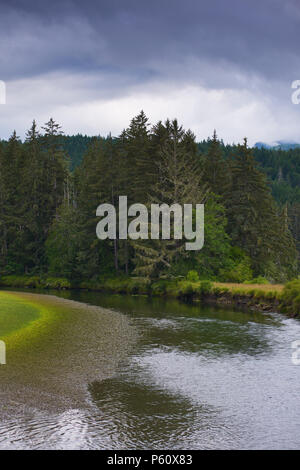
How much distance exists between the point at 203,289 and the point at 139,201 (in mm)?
16839

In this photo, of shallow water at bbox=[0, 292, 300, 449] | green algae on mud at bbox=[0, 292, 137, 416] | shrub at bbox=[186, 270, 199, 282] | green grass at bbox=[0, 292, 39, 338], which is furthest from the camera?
shrub at bbox=[186, 270, 199, 282]

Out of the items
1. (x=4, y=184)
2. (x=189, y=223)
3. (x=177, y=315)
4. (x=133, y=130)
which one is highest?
(x=133, y=130)

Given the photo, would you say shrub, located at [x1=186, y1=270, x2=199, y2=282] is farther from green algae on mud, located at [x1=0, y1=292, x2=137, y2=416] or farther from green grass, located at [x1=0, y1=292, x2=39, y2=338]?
green grass, located at [x1=0, y1=292, x2=39, y2=338]

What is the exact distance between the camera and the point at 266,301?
37.4m

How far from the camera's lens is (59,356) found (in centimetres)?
2000

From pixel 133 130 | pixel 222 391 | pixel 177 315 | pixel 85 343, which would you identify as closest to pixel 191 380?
pixel 222 391

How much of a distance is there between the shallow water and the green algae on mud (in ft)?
0.34

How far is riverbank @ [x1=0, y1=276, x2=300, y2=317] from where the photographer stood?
35269mm

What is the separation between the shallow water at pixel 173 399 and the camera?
39.3ft

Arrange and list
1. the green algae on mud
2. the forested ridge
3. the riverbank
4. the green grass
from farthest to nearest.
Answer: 1. the forested ridge
2. the riverbank
3. the green grass
4. the green algae on mud

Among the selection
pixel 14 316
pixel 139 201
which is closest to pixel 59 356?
pixel 14 316

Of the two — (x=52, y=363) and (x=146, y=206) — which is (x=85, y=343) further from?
(x=146, y=206)

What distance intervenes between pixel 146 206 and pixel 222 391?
3949 cm

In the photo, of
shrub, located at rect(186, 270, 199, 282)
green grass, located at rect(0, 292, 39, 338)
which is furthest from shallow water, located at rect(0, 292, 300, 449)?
shrub, located at rect(186, 270, 199, 282)
